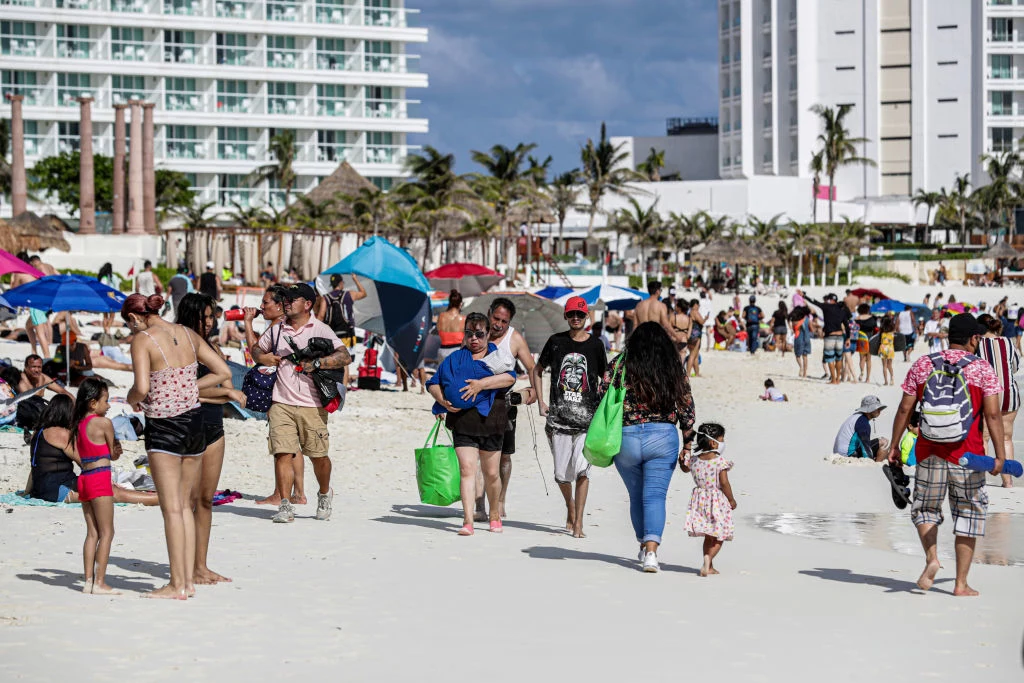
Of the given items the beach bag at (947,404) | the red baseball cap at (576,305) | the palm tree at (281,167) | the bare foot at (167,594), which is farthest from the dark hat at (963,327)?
the palm tree at (281,167)

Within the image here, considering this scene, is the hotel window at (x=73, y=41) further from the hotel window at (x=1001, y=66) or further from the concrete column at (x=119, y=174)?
the hotel window at (x=1001, y=66)

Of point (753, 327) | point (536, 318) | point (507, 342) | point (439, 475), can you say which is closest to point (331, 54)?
point (753, 327)

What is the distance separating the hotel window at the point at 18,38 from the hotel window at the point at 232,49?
9.51 meters

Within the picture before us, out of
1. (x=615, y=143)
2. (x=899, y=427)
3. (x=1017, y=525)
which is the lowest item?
(x=1017, y=525)

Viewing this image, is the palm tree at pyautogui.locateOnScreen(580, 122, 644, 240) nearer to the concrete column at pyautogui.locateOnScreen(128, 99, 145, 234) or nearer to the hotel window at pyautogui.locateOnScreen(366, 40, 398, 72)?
the hotel window at pyautogui.locateOnScreen(366, 40, 398, 72)

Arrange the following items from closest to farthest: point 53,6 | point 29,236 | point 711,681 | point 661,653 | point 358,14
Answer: point 711,681 → point 661,653 → point 29,236 → point 53,6 → point 358,14

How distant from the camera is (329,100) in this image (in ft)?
255

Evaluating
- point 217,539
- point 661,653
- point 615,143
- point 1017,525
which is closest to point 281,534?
point 217,539

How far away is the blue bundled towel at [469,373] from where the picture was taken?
8578 mm

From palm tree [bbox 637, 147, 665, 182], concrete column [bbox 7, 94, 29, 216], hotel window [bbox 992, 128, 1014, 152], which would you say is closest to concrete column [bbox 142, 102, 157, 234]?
concrete column [bbox 7, 94, 29, 216]

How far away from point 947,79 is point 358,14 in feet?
125

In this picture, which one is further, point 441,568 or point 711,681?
point 441,568

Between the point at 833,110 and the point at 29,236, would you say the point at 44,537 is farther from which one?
the point at 833,110

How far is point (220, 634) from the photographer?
617 centimetres
